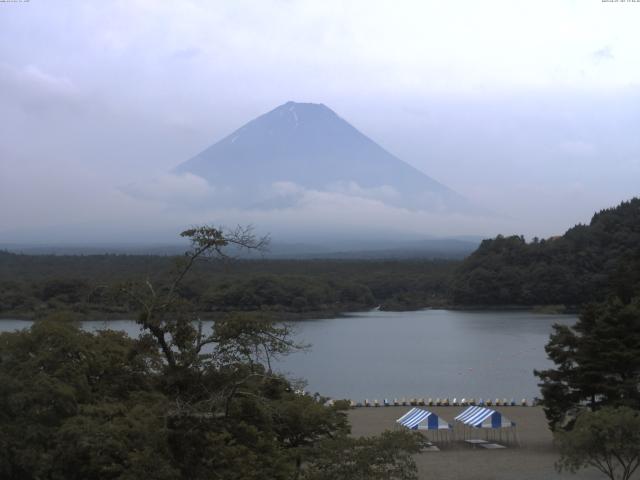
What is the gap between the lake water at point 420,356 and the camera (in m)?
23.6

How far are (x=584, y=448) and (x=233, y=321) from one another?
5.56 meters

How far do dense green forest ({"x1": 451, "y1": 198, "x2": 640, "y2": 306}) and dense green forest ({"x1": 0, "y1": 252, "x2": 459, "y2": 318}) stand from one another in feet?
10.7

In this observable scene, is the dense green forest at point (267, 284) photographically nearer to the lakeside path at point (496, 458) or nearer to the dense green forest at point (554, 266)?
the dense green forest at point (554, 266)

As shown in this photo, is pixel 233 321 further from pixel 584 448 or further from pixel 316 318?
pixel 316 318

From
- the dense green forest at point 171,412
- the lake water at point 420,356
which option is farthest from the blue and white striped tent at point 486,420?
the dense green forest at point 171,412

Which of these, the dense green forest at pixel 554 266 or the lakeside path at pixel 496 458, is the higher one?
the dense green forest at pixel 554 266

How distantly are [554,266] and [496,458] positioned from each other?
4197cm

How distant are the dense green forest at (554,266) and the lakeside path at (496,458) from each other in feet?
119

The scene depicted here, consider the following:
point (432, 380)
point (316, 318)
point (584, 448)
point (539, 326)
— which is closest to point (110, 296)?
point (584, 448)

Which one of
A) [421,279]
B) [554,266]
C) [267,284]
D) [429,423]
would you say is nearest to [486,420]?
[429,423]

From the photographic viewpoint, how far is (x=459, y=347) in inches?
1314

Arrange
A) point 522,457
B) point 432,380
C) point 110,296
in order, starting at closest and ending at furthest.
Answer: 1. point 110,296
2. point 522,457
3. point 432,380

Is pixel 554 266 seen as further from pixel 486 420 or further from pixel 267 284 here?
pixel 486 420

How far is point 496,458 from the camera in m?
13.5
